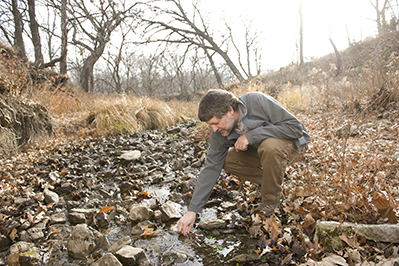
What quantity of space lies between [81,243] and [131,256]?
1.65 feet

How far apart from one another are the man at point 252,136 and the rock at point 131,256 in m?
0.37

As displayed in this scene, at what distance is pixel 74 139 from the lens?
17.3ft

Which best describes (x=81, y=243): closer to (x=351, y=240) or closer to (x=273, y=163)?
(x=273, y=163)

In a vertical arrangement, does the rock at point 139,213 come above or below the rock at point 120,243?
above

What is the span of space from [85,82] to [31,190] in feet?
30.6

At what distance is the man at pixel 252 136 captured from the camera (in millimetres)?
2023

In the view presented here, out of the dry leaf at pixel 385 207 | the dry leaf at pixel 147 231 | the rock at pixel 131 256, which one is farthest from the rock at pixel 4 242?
the dry leaf at pixel 385 207

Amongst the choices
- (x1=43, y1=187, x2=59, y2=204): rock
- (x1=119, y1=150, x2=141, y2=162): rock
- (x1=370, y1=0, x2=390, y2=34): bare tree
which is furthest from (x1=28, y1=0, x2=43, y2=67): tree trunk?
(x1=370, y1=0, x2=390, y2=34): bare tree

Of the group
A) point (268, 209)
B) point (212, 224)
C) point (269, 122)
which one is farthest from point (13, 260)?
point (269, 122)

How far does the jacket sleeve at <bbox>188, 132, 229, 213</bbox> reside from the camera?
2.09 m

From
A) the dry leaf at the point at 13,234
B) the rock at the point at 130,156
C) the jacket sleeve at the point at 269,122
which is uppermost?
the jacket sleeve at the point at 269,122

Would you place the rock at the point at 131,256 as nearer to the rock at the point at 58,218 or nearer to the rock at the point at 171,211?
the rock at the point at 171,211

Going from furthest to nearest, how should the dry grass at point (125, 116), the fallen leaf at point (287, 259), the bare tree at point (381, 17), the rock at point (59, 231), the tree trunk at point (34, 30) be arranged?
the bare tree at point (381, 17), the tree trunk at point (34, 30), the dry grass at point (125, 116), the rock at point (59, 231), the fallen leaf at point (287, 259)

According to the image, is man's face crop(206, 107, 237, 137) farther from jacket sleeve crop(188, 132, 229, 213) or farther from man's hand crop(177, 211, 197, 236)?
man's hand crop(177, 211, 197, 236)
